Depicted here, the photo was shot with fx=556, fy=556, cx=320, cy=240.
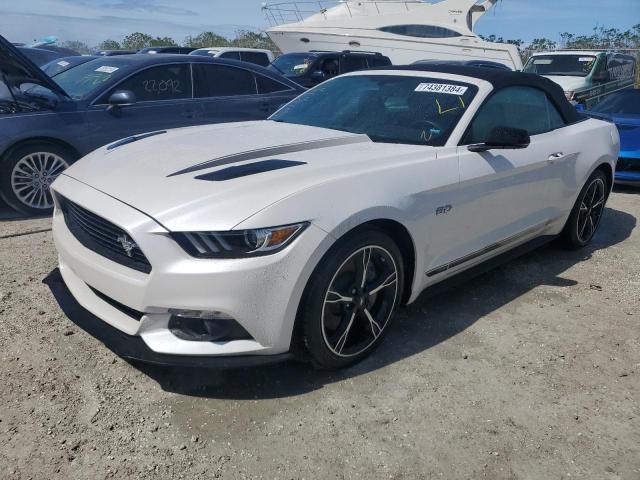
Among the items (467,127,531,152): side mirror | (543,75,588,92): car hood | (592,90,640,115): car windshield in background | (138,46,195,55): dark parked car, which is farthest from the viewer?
(138,46,195,55): dark parked car

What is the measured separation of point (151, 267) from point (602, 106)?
7.59 m

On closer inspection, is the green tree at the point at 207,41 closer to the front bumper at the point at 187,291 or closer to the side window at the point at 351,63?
the side window at the point at 351,63

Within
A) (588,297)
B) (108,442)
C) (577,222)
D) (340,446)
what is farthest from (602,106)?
(108,442)

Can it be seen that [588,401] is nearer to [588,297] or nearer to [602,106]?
[588,297]

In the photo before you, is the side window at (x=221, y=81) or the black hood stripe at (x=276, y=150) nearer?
the black hood stripe at (x=276, y=150)

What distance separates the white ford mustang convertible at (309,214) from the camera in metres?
2.36

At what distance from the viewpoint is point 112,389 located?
2.68 metres

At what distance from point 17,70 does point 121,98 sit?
0.90 metres

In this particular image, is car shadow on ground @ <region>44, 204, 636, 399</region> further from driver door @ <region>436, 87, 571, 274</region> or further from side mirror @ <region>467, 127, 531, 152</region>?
side mirror @ <region>467, 127, 531, 152</region>

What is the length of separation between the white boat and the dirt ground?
71.2 ft

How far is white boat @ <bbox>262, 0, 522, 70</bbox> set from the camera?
23500 millimetres

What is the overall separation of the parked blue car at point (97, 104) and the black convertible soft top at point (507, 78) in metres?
2.84

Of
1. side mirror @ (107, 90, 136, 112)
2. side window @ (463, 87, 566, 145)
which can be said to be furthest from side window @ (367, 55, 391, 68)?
side window @ (463, 87, 566, 145)

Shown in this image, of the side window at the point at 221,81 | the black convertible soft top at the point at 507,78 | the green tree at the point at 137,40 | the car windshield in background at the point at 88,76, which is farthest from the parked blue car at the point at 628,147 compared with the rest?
the green tree at the point at 137,40
